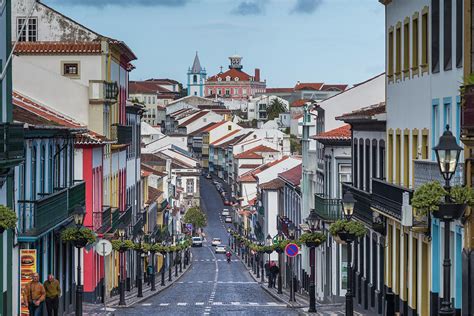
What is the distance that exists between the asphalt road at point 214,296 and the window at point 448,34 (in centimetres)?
1549

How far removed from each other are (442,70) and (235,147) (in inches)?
5469

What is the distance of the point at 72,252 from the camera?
4288cm

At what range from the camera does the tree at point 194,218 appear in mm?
146000

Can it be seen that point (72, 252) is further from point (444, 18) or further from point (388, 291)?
point (444, 18)

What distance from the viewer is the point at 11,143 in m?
26.1

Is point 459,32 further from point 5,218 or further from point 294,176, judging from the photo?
point 294,176

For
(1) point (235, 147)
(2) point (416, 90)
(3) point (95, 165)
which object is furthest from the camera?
(1) point (235, 147)

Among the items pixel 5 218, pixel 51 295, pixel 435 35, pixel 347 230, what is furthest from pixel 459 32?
pixel 51 295

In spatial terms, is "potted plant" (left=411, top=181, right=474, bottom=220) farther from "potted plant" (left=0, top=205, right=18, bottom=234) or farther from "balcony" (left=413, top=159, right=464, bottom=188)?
"potted plant" (left=0, top=205, right=18, bottom=234)

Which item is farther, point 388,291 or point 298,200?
point 298,200

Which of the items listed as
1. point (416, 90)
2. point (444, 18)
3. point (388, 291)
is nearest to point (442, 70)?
point (444, 18)

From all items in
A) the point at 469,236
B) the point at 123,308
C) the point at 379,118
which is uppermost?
the point at 379,118

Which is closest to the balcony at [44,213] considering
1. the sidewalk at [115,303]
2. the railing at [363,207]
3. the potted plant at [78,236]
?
the potted plant at [78,236]

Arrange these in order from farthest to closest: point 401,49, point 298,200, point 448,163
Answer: point 298,200 < point 401,49 < point 448,163
